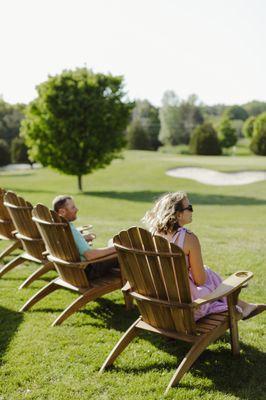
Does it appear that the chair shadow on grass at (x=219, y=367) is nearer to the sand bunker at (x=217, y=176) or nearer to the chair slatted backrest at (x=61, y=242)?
the chair slatted backrest at (x=61, y=242)

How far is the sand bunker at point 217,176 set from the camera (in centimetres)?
3149

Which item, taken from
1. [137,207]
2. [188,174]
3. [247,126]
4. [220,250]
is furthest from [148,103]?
[220,250]

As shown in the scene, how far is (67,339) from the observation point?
496 cm

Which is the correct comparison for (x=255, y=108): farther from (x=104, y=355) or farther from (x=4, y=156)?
(x=104, y=355)

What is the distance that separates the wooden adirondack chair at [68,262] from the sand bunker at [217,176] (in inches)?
1040

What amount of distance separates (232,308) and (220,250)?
5.17 m

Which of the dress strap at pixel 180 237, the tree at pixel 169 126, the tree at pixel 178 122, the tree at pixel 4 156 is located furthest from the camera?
the tree at pixel 178 122

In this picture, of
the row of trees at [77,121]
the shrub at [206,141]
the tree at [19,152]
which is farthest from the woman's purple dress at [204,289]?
the shrub at [206,141]

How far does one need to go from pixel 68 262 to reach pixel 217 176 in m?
28.7

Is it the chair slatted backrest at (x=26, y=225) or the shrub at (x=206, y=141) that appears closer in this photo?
the chair slatted backrest at (x=26, y=225)

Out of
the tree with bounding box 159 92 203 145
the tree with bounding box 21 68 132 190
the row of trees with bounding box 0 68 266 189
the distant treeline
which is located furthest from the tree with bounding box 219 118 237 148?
the tree with bounding box 21 68 132 190

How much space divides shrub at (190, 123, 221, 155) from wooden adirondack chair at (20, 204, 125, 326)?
5048 cm

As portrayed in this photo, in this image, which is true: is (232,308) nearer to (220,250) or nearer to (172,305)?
(172,305)

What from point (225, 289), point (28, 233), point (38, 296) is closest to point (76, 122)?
point (28, 233)
